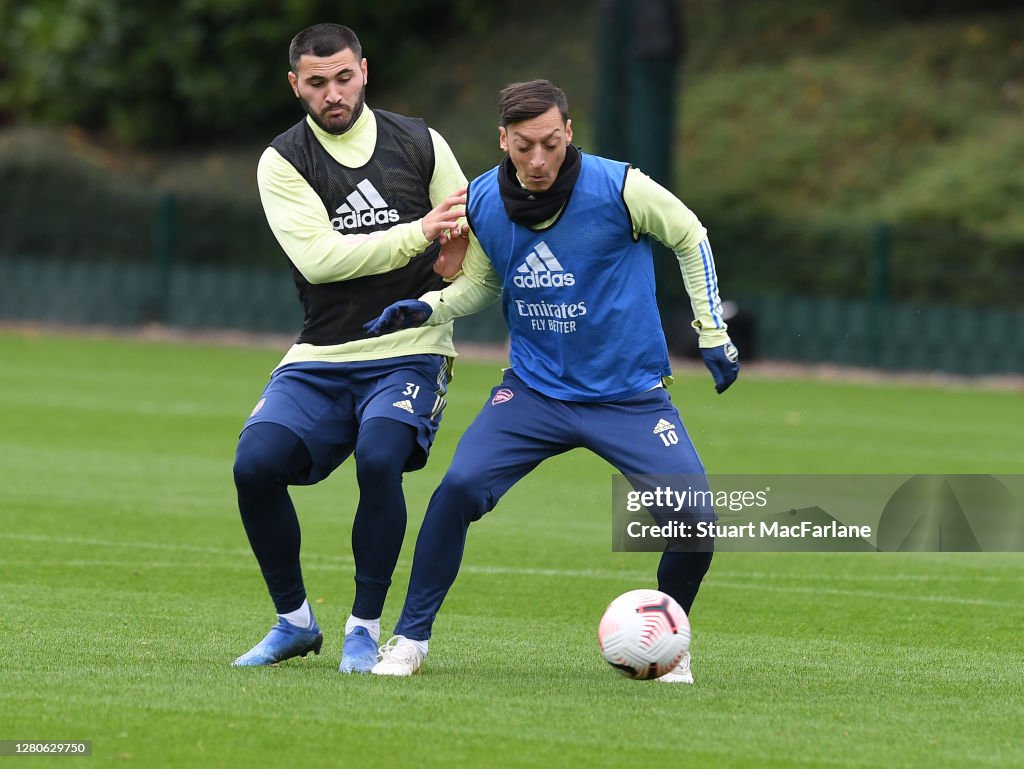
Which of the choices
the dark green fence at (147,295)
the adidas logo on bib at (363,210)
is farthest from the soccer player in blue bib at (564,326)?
the dark green fence at (147,295)

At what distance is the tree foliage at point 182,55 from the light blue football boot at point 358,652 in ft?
89.8

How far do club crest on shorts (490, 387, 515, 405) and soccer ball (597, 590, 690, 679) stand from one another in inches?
36.2

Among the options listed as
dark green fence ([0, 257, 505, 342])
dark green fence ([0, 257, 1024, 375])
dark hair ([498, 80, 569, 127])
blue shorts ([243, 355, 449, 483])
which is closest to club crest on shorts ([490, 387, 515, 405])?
blue shorts ([243, 355, 449, 483])

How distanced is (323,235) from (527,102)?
3.22 ft

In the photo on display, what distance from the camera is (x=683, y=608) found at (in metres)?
6.97

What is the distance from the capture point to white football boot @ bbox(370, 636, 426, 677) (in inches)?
262

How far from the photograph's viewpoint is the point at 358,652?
270 inches

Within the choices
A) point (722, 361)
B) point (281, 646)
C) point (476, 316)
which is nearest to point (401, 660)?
point (281, 646)

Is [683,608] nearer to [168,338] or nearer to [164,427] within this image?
[164,427]

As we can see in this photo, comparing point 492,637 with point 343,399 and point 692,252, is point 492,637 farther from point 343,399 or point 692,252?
point 692,252

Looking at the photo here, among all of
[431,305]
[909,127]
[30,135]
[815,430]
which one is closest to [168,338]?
[30,135]

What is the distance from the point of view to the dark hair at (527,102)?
6559 mm

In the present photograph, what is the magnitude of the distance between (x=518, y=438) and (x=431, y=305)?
0.60 metres

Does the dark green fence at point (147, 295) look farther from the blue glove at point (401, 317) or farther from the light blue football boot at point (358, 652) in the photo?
the light blue football boot at point (358, 652)
